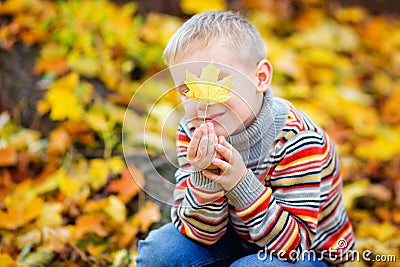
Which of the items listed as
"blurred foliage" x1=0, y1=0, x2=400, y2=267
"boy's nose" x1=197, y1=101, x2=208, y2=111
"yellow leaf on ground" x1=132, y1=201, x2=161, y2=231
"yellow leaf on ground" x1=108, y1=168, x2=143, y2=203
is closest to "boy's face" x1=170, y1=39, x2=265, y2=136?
"boy's nose" x1=197, y1=101, x2=208, y2=111

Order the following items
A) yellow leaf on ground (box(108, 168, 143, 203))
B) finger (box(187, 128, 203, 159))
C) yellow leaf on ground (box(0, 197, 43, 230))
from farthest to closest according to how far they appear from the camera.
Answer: yellow leaf on ground (box(108, 168, 143, 203))
yellow leaf on ground (box(0, 197, 43, 230))
finger (box(187, 128, 203, 159))

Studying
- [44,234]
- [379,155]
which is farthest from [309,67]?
[44,234]

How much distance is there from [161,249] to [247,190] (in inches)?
12.4

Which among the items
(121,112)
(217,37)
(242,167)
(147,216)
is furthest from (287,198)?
(121,112)

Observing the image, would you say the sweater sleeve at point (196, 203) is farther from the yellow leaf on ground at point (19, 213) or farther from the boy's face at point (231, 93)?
the yellow leaf on ground at point (19, 213)

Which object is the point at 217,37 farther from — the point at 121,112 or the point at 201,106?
the point at 121,112

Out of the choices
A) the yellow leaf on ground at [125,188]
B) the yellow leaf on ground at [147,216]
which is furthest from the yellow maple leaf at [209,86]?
the yellow leaf on ground at [125,188]

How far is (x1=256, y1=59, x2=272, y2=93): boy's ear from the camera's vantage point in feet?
4.33

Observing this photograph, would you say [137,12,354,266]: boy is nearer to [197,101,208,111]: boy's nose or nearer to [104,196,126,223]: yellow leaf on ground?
[197,101,208,111]: boy's nose

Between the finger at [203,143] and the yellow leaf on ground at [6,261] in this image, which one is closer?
the finger at [203,143]

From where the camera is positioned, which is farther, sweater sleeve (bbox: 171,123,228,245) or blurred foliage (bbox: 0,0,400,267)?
blurred foliage (bbox: 0,0,400,267)

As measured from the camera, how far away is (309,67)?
3.03 metres

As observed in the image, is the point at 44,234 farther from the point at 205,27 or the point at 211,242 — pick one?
the point at 205,27

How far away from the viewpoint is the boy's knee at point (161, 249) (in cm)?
144
